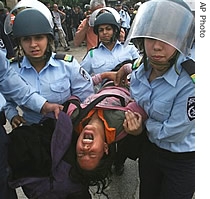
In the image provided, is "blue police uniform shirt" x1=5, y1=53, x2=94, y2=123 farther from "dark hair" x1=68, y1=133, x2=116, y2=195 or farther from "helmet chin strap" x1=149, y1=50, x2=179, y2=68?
"helmet chin strap" x1=149, y1=50, x2=179, y2=68

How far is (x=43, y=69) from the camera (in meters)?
1.98

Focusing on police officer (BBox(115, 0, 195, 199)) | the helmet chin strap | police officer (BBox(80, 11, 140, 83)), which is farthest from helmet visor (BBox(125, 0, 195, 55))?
police officer (BBox(80, 11, 140, 83))

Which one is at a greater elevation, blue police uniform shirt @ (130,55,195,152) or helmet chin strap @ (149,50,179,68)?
helmet chin strap @ (149,50,179,68)

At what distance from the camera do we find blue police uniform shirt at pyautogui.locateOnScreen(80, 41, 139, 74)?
2.81 metres

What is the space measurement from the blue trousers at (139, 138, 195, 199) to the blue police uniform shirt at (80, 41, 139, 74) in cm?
107

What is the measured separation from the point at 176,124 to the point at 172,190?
0.40 meters

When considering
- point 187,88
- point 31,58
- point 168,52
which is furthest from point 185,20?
point 31,58

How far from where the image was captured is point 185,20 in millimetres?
1368

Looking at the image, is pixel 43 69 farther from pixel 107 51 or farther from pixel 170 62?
pixel 107 51

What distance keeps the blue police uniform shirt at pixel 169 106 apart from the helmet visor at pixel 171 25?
16 centimetres

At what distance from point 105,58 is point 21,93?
3.64ft

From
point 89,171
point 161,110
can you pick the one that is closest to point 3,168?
point 89,171
